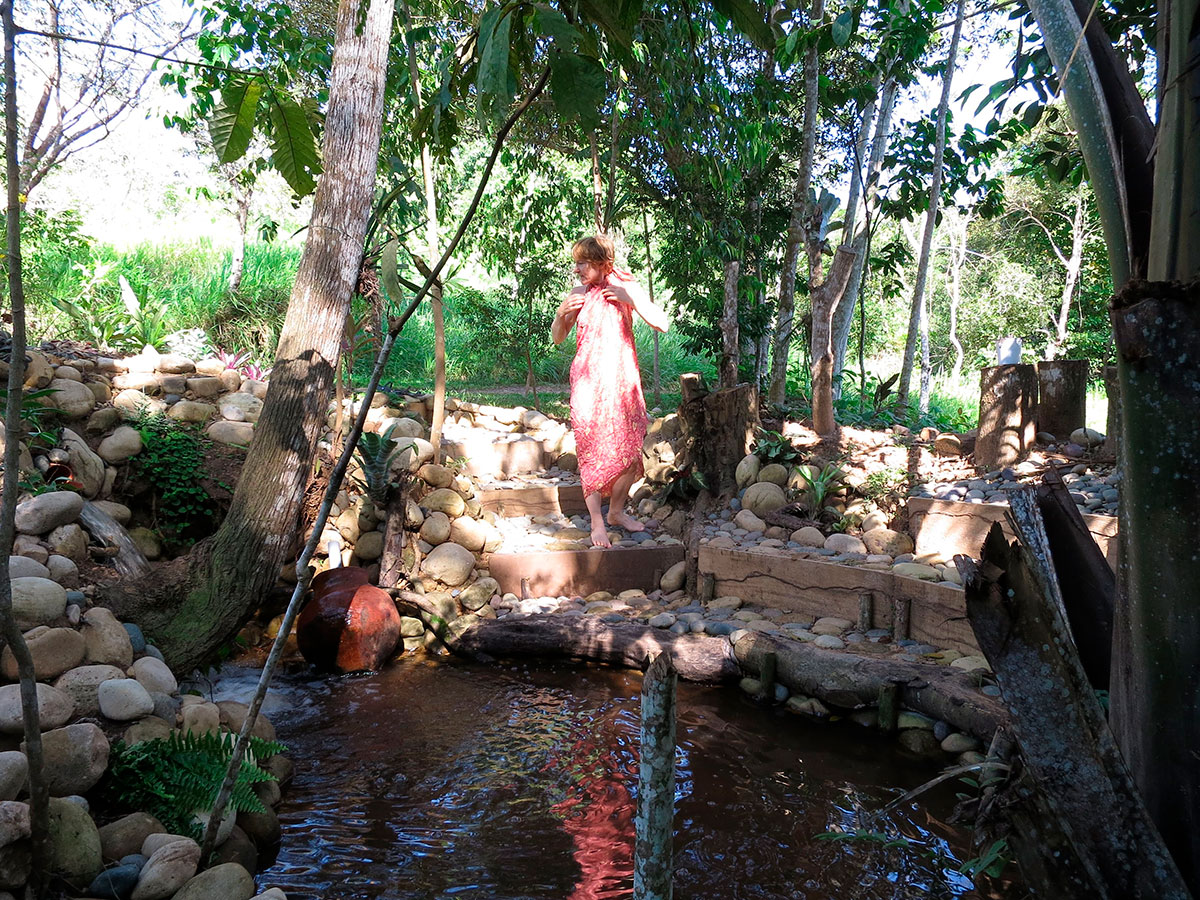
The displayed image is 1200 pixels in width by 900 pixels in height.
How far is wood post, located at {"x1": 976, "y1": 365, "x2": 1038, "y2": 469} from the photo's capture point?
208 inches

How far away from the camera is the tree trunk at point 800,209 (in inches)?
271

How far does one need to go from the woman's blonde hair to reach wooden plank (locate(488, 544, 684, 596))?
1.99 metres

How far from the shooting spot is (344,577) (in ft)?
16.0

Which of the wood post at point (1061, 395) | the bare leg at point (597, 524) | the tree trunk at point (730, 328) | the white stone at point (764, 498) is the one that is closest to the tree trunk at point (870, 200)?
the tree trunk at point (730, 328)

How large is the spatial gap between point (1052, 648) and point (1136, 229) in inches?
35.7

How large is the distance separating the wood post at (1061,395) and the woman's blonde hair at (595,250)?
3.01 meters

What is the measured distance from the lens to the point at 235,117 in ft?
4.19

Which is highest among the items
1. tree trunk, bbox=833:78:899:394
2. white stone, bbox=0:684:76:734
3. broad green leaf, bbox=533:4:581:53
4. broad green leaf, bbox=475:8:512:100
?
tree trunk, bbox=833:78:899:394

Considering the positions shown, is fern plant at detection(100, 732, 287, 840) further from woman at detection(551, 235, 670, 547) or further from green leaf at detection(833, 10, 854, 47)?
woman at detection(551, 235, 670, 547)

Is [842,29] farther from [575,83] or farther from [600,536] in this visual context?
[600,536]

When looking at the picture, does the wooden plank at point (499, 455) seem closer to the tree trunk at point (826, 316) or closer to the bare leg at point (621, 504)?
the bare leg at point (621, 504)

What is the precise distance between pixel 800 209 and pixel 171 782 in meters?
6.62

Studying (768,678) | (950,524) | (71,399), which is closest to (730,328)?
(950,524)

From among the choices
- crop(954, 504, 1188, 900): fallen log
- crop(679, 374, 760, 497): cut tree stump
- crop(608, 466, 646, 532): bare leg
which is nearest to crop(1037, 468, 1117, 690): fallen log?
crop(954, 504, 1188, 900): fallen log
